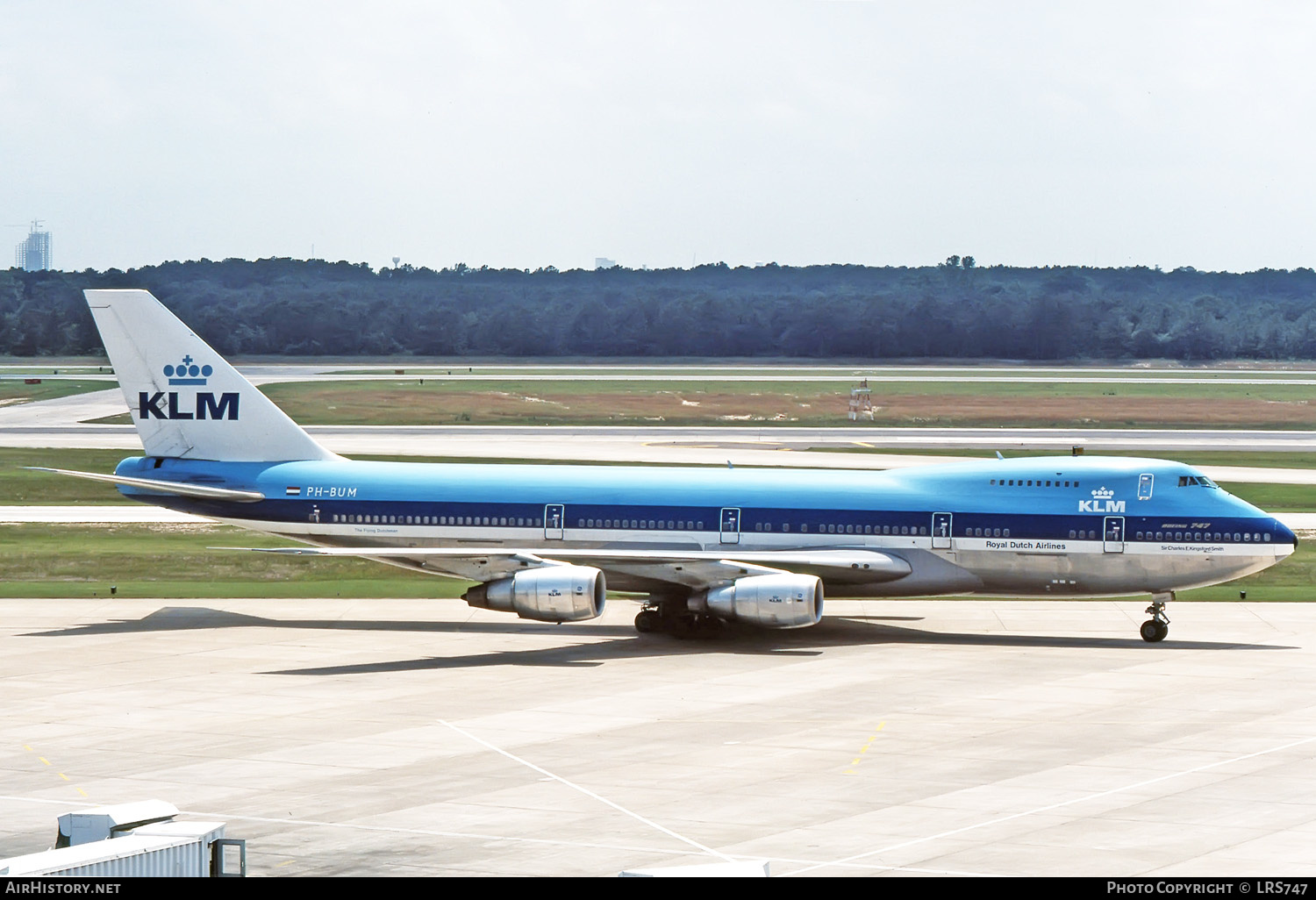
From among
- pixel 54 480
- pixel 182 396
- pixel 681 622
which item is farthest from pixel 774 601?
pixel 54 480

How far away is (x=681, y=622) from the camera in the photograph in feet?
141

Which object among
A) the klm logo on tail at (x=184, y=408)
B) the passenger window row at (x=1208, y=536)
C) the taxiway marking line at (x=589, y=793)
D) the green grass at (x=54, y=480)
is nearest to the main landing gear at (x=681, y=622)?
the passenger window row at (x=1208, y=536)

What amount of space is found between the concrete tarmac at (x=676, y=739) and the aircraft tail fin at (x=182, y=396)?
15.0 feet

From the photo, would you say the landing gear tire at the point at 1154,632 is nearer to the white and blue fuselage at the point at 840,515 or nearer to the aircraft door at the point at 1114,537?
the white and blue fuselage at the point at 840,515

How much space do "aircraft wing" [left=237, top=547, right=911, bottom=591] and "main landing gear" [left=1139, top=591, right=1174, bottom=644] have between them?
6.06 meters

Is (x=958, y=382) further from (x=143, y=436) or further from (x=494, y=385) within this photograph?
(x=143, y=436)

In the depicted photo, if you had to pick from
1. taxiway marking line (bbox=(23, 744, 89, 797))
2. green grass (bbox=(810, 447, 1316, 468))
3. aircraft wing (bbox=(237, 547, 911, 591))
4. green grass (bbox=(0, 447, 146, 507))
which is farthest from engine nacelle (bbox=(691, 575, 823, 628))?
green grass (bbox=(810, 447, 1316, 468))

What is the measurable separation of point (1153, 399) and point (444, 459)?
76.3 meters

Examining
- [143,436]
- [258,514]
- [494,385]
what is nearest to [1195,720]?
[258,514]

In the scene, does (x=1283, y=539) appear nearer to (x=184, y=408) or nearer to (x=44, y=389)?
(x=184, y=408)

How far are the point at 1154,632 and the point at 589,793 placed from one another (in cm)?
2062

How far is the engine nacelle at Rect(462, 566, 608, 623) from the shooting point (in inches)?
1544

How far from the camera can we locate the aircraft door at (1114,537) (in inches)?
1631

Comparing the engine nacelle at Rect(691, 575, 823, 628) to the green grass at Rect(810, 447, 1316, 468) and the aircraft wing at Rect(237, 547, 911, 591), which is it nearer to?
the aircraft wing at Rect(237, 547, 911, 591)
